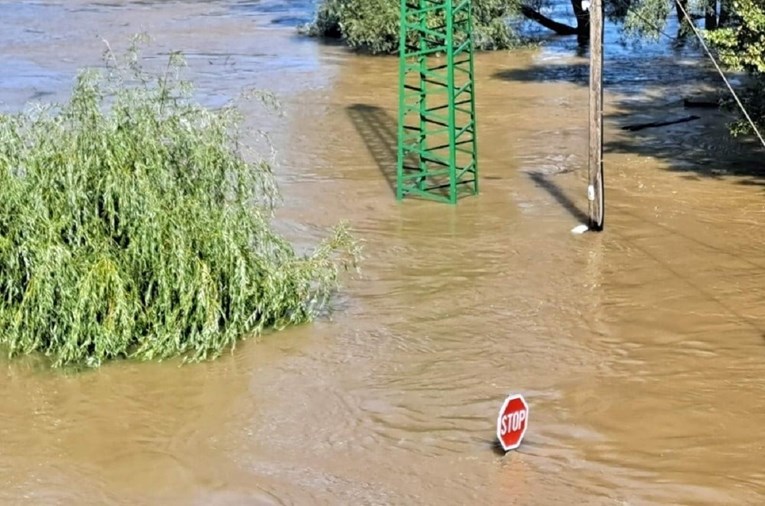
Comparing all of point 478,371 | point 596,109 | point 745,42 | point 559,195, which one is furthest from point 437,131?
point 478,371

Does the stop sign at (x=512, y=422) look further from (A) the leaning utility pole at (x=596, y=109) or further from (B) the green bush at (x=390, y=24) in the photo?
(B) the green bush at (x=390, y=24)

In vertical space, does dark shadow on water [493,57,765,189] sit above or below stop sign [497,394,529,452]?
below

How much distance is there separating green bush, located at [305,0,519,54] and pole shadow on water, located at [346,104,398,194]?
718 cm

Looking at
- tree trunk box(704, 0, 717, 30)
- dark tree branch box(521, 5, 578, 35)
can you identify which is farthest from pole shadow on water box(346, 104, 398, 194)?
dark tree branch box(521, 5, 578, 35)

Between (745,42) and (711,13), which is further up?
(745,42)

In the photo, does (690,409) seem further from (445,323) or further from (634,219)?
(634,219)

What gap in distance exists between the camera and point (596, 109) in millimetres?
15836

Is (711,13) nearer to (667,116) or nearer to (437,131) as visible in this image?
(667,116)

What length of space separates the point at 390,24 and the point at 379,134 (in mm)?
10245

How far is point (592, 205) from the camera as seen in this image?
54.5 feet

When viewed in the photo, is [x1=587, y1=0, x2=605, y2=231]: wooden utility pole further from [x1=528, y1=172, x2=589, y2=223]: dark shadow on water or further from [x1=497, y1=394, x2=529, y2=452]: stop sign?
[x1=497, y1=394, x2=529, y2=452]: stop sign

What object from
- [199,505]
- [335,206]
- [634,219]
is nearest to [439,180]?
[335,206]

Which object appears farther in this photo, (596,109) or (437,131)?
(437,131)

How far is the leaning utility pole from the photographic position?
15441 mm
